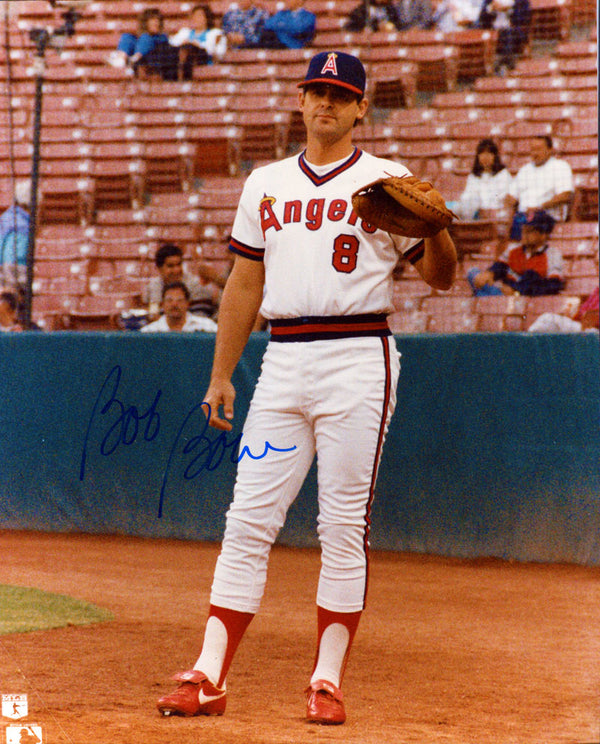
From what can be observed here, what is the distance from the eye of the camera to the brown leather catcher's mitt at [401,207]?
2529mm

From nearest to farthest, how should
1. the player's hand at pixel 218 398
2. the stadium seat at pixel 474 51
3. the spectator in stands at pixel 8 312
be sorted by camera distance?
the player's hand at pixel 218 398, the spectator in stands at pixel 8 312, the stadium seat at pixel 474 51

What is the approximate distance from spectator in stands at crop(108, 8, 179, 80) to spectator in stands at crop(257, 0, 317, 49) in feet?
3.13

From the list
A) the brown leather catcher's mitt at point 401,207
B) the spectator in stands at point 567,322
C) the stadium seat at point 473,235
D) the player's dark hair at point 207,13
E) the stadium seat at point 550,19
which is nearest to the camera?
the brown leather catcher's mitt at point 401,207

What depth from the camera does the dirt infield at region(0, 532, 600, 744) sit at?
2.57 metres

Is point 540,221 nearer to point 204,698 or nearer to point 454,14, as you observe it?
point 454,14

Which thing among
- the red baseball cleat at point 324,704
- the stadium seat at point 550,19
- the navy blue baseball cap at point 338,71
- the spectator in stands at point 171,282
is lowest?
the red baseball cleat at point 324,704

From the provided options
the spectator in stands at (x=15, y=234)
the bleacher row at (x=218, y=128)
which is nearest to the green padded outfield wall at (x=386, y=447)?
the spectator in stands at (x=15, y=234)

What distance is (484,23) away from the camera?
1020 cm

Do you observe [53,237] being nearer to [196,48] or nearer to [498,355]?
[196,48]

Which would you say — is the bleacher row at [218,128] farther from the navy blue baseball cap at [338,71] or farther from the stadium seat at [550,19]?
the navy blue baseball cap at [338,71]

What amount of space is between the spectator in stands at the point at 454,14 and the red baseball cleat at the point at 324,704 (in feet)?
29.3

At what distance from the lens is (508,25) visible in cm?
1011
